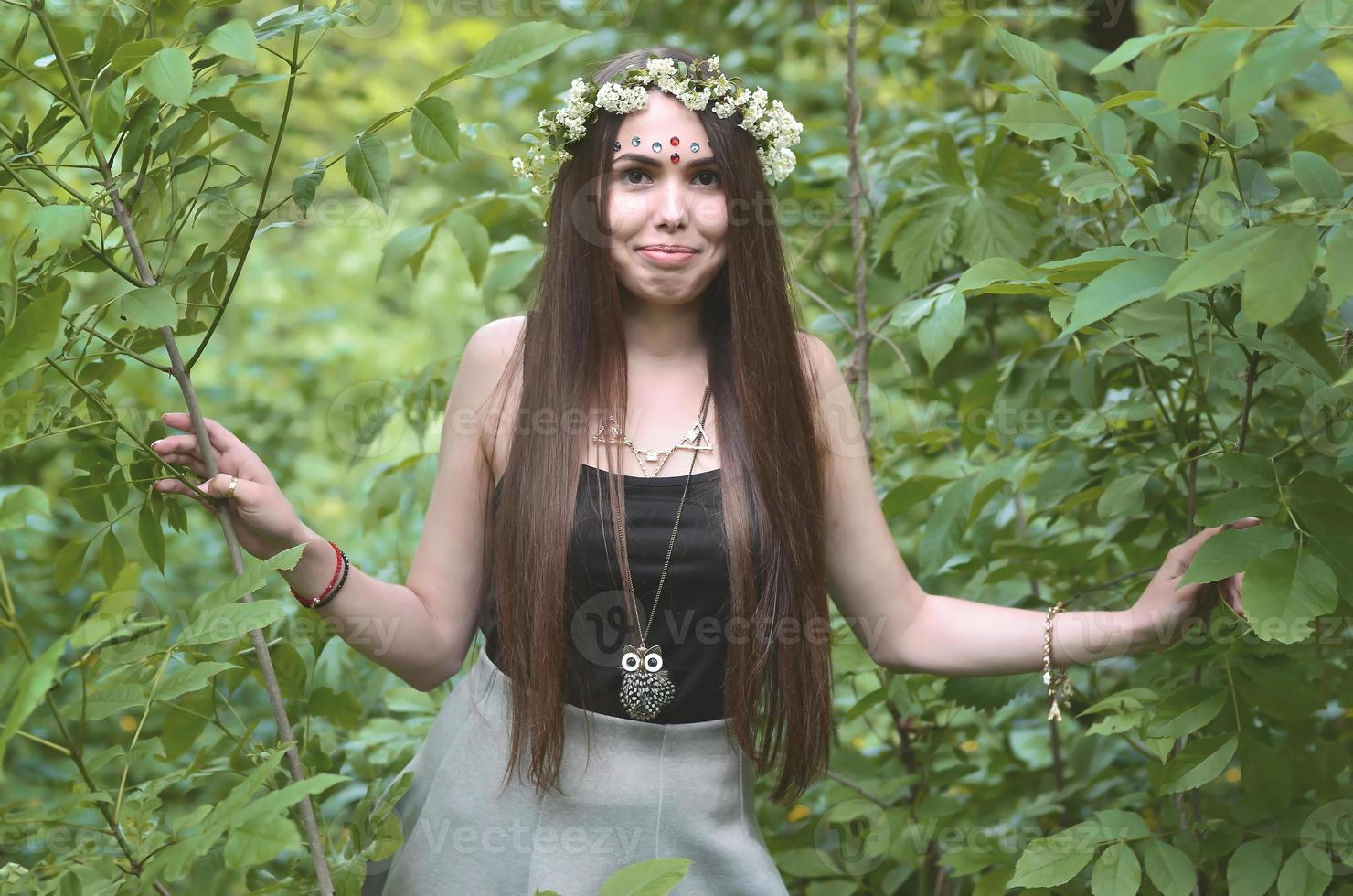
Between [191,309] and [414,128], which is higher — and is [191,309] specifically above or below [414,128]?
below

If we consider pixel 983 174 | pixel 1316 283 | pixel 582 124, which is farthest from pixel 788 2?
pixel 1316 283

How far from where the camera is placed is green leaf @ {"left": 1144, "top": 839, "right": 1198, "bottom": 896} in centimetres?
148

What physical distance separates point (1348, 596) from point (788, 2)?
3367mm

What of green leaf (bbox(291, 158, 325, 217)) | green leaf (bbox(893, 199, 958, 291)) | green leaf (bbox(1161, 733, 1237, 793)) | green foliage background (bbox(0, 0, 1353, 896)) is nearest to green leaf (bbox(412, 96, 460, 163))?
green foliage background (bbox(0, 0, 1353, 896))

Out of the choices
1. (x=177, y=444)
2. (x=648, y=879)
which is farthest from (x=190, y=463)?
(x=648, y=879)

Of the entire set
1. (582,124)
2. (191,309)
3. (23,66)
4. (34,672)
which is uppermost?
(23,66)

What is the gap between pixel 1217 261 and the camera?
1030mm

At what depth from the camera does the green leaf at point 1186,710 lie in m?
1.47

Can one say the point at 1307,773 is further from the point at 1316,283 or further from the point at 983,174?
the point at 983,174

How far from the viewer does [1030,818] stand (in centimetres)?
222

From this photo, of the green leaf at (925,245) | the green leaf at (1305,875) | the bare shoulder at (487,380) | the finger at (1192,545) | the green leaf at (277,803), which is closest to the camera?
the green leaf at (277,803)

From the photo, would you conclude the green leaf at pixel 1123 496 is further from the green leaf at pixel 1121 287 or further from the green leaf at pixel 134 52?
the green leaf at pixel 134 52

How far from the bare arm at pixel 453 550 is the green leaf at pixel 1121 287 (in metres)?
0.92

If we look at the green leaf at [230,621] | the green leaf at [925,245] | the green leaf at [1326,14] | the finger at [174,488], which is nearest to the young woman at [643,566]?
the finger at [174,488]
